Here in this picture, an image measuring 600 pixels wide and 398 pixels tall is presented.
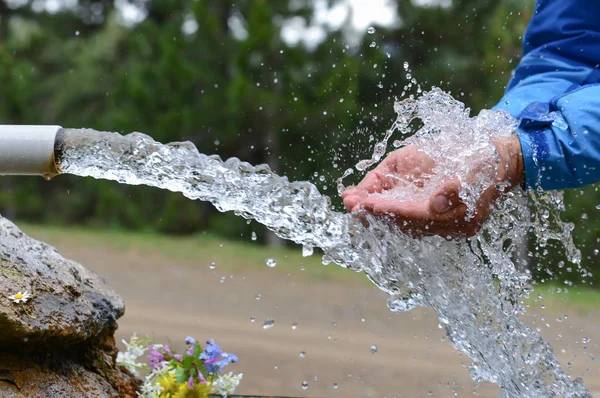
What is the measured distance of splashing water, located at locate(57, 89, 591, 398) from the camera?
1418 mm

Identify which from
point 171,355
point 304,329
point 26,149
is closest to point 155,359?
A: point 171,355

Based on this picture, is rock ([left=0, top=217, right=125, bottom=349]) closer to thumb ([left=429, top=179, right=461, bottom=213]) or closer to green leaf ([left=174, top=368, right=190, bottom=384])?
green leaf ([left=174, top=368, right=190, bottom=384])

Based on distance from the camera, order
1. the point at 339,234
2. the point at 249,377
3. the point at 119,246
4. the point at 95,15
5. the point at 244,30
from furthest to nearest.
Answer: the point at 95,15, the point at 244,30, the point at 119,246, the point at 249,377, the point at 339,234

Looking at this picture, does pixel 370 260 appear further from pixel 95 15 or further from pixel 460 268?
pixel 95 15

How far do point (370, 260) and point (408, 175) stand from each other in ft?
0.66

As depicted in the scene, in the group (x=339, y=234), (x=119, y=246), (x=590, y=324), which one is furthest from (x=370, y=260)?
(x=119, y=246)

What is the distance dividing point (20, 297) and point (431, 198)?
68 cm

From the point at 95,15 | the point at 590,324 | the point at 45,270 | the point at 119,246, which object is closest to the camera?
the point at 45,270

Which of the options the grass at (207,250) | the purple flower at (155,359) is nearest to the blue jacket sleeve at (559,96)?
the purple flower at (155,359)

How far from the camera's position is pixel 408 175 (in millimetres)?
1552

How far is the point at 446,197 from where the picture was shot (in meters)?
1.33

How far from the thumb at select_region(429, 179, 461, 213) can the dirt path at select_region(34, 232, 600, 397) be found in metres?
1.40

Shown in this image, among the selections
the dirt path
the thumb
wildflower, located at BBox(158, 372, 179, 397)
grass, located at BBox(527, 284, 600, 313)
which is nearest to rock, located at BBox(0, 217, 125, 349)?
wildflower, located at BBox(158, 372, 179, 397)

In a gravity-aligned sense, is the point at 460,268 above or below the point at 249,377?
above
